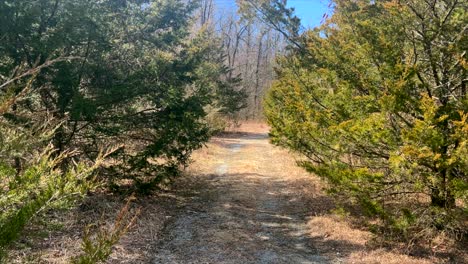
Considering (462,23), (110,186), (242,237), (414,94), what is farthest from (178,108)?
(462,23)

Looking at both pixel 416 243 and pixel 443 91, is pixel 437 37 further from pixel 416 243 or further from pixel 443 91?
pixel 416 243

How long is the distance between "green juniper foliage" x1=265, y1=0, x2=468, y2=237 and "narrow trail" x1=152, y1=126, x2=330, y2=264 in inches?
53.1

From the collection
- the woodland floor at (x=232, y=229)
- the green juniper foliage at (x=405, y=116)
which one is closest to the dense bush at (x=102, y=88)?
the woodland floor at (x=232, y=229)

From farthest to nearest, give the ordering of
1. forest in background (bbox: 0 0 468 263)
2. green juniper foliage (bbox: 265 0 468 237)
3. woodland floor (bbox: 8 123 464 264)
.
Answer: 1. woodland floor (bbox: 8 123 464 264)
2. green juniper foliage (bbox: 265 0 468 237)
3. forest in background (bbox: 0 0 468 263)

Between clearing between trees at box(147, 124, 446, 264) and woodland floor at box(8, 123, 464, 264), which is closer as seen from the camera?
woodland floor at box(8, 123, 464, 264)

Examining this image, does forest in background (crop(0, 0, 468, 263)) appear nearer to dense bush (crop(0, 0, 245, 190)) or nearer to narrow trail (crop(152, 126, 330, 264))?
dense bush (crop(0, 0, 245, 190))

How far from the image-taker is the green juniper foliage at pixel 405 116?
203 inches

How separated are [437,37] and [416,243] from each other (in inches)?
129

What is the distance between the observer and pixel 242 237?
23.3ft

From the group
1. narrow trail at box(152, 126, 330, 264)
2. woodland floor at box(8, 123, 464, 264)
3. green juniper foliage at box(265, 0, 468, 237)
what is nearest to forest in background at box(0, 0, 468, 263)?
green juniper foliage at box(265, 0, 468, 237)

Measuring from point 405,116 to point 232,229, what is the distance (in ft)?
12.0

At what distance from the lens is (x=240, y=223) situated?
7.96 m

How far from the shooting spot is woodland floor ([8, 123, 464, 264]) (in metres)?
6.08

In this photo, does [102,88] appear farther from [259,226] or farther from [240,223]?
[259,226]
